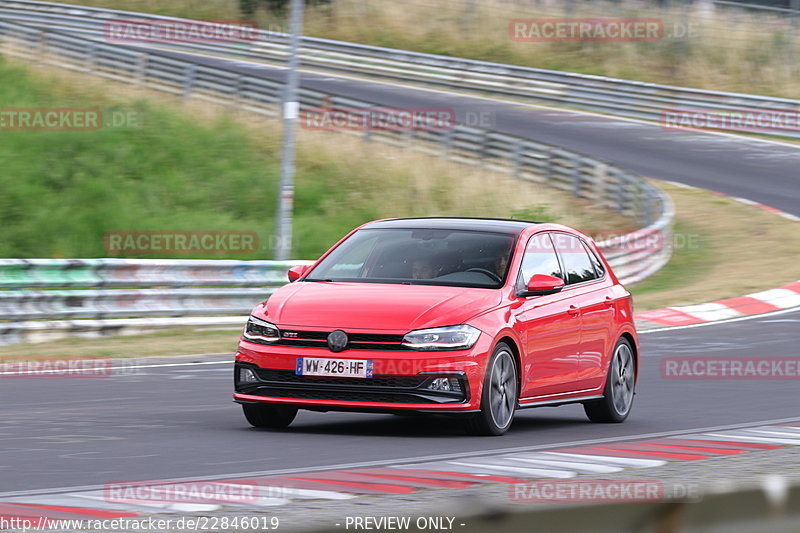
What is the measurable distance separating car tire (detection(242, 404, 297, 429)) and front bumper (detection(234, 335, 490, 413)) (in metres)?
0.46

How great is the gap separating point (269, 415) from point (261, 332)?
0.63 m

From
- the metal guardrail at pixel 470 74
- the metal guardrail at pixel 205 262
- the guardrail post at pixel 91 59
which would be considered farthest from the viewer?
the metal guardrail at pixel 470 74

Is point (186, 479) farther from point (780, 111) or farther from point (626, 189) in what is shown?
point (780, 111)

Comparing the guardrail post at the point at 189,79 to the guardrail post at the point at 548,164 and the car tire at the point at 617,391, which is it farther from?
the car tire at the point at 617,391

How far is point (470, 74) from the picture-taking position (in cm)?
4681

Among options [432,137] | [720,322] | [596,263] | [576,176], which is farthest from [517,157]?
[596,263]

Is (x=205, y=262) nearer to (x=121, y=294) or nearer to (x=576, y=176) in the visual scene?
(x=121, y=294)

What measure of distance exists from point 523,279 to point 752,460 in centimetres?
234

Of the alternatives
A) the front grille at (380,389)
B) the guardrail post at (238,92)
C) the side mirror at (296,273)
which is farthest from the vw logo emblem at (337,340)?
the guardrail post at (238,92)

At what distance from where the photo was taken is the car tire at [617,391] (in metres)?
11.1

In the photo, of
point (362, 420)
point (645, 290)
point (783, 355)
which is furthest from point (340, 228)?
point (362, 420)

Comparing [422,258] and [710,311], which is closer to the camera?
[422,258]

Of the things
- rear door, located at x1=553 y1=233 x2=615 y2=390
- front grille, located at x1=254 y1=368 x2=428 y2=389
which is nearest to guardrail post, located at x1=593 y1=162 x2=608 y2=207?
rear door, located at x1=553 y1=233 x2=615 y2=390

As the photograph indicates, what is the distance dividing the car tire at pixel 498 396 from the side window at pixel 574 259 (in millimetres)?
1311
